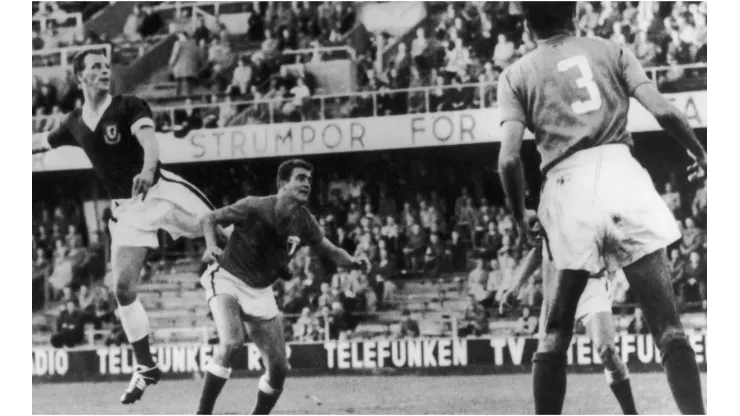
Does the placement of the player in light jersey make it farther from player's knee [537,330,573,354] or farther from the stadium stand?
player's knee [537,330,573,354]

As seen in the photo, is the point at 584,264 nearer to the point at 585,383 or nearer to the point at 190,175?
the point at 585,383

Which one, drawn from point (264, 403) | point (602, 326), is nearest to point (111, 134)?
point (264, 403)

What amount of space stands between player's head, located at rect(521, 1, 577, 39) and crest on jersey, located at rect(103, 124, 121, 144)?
287cm

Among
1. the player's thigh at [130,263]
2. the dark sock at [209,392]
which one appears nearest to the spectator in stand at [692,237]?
the dark sock at [209,392]

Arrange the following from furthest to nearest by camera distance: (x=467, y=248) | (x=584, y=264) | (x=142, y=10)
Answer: (x=142, y=10), (x=467, y=248), (x=584, y=264)

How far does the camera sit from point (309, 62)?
20.8ft

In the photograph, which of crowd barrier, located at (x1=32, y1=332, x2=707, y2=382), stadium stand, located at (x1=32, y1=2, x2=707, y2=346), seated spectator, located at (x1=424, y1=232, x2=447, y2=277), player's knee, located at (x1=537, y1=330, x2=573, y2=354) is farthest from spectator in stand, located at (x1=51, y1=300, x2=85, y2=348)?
player's knee, located at (x1=537, y1=330, x2=573, y2=354)

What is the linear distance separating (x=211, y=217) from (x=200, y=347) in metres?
0.92

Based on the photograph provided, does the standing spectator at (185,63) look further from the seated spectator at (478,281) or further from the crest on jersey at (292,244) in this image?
the seated spectator at (478,281)

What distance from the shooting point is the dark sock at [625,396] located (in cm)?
554

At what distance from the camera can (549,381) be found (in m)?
4.55

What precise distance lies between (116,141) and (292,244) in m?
1.45

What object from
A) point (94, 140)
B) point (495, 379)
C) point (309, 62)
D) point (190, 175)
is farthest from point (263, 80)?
point (495, 379)

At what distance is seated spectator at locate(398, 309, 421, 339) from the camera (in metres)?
6.05
